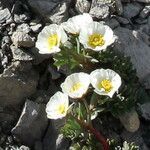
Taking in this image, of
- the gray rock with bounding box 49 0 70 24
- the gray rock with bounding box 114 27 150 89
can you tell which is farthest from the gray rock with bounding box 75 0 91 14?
the gray rock with bounding box 114 27 150 89

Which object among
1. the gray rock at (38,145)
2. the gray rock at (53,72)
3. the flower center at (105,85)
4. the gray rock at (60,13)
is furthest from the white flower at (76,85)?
the gray rock at (60,13)

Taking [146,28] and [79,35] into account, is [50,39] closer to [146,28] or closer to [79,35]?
[79,35]

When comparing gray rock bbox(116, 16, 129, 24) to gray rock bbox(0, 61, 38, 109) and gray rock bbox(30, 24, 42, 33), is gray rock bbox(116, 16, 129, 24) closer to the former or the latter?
gray rock bbox(30, 24, 42, 33)

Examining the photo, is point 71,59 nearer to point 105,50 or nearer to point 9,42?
point 105,50

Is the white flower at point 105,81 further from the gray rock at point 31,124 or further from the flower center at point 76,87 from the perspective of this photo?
the gray rock at point 31,124

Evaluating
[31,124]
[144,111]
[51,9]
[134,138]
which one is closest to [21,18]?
[51,9]

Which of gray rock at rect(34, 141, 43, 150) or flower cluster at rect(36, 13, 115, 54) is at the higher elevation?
flower cluster at rect(36, 13, 115, 54)

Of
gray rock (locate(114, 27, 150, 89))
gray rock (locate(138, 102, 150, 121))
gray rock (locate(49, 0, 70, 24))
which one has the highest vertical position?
gray rock (locate(49, 0, 70, 24))
